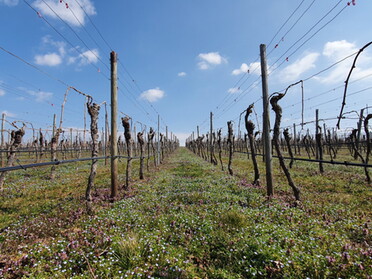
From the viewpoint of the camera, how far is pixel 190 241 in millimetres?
5062

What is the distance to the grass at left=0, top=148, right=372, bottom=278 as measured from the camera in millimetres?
3787

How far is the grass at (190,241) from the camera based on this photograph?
3.79 metres

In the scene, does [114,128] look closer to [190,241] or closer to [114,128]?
[114,128]

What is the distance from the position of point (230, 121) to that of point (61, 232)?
56.8 ft

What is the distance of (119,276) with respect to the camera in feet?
12.0

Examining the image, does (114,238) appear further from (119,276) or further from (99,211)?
(99,211)

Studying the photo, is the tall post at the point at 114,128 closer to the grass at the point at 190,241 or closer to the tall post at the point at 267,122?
the grass at the point at 190,241

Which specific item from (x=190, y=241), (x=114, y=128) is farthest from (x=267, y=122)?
(x=114, y=128)

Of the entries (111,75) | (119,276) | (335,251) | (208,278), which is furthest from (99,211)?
(335,251)

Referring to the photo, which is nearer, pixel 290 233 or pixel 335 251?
pixel 335 251

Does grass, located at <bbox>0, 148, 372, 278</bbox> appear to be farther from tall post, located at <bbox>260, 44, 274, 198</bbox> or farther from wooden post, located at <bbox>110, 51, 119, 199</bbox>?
wooden post, located at <bbox>110, 51, 119, 199</bbox>

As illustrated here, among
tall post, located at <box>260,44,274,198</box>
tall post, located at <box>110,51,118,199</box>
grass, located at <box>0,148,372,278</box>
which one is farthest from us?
tall post, located at <box>110,51,118,199</box>

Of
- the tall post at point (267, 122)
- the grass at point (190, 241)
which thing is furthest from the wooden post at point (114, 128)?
the tall post at point (267, 122)

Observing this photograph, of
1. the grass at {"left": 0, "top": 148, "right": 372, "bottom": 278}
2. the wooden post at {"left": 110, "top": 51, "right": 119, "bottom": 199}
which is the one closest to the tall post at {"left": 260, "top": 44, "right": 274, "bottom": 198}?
the grass at {"left": 0, "top": 148, "right": 372, "bottom": 278}
